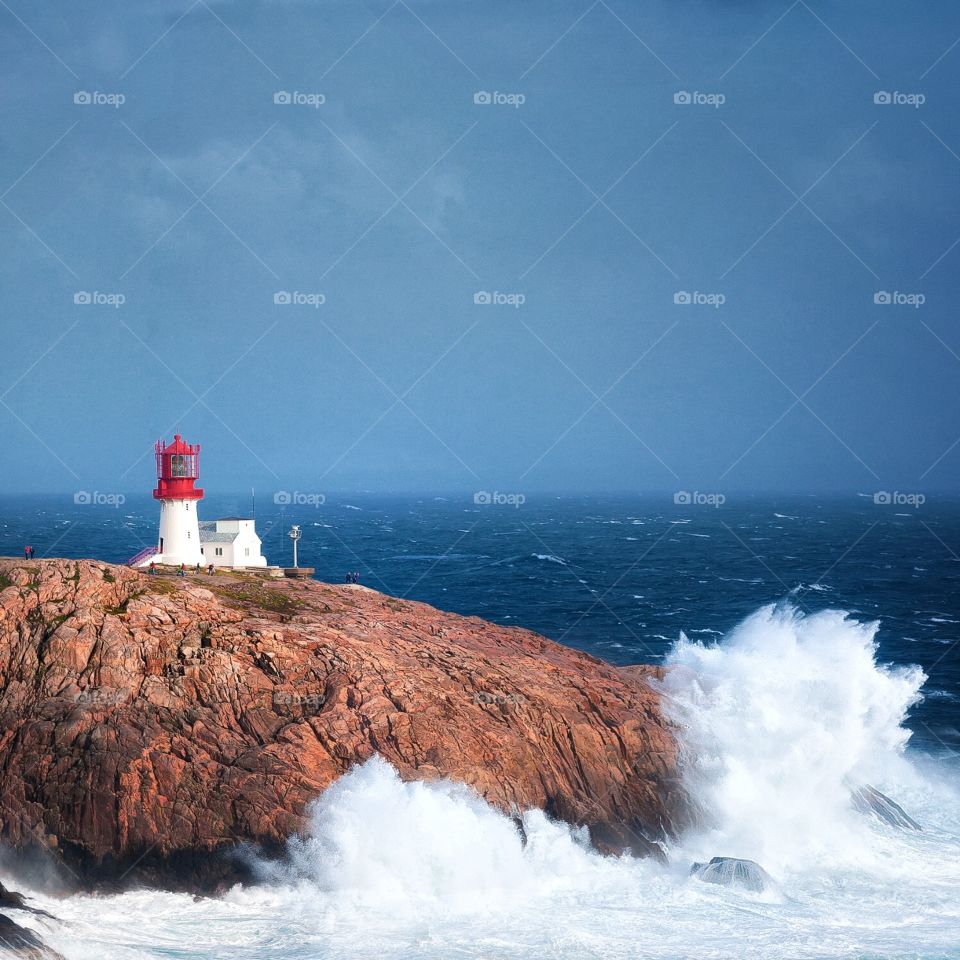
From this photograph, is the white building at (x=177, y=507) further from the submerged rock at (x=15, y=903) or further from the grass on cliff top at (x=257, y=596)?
the submerged rock at (x=15, y=903)

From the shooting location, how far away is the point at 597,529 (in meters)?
141

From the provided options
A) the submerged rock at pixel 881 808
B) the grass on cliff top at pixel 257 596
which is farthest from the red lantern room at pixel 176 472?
the submerged rock at pixel 881 808

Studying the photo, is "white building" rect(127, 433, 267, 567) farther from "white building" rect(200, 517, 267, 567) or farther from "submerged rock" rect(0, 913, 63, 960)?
"submerged rock" rect(0, 913, 63, 960)

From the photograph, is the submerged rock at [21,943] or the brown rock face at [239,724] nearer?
the submerged rock at [21,943]

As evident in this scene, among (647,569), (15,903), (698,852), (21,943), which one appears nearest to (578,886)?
(698,852)

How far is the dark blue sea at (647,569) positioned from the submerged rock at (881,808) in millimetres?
6850

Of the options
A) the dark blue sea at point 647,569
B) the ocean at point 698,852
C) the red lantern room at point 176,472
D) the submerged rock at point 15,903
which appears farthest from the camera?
the dark blue sea at point 647,569

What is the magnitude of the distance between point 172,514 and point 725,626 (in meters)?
35.3

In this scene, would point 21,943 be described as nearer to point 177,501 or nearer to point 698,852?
point 698,852

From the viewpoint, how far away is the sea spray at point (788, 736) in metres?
32.2

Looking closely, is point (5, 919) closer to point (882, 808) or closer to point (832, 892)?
point (832, 892)

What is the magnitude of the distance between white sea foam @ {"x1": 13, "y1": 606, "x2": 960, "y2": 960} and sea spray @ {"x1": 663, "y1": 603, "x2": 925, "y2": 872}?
0.29 feet

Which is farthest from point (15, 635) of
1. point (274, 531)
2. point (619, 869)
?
point (274, 531)

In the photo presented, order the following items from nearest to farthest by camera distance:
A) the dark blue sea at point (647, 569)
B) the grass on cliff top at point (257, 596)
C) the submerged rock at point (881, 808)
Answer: the submerged rock at point (881, 808), the grass on cliff top at point (257, 596), the dark blue sea at point (647, 569)
